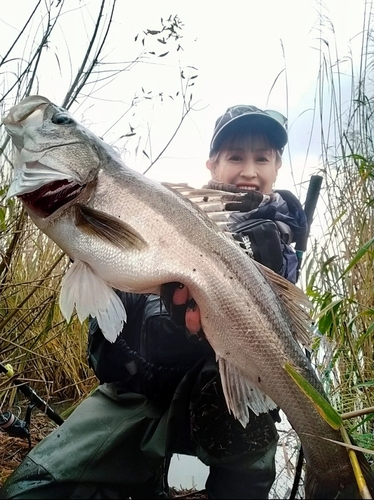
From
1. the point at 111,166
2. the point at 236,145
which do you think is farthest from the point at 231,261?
the point at 236,145

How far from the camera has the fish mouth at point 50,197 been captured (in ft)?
6.62

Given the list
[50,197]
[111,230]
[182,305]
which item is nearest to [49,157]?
[50,197]

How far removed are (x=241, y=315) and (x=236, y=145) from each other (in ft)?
5.60

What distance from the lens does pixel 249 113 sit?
11.0ft

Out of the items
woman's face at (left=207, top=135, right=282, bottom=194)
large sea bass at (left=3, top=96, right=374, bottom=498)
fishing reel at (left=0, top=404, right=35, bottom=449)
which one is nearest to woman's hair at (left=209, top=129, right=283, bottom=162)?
woman's face at (left=207, top=135, right=282, bottom=194)

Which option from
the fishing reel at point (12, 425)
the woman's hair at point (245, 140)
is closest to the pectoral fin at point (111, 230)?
the fishing reel at point (12, 425)

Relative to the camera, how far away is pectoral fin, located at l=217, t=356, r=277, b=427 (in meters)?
1.89

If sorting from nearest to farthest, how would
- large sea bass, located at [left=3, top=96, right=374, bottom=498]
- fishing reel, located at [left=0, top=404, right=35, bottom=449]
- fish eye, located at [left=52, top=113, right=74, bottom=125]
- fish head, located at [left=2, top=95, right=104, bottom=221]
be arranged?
large sea bass, located at [left=3, top=96, right=374, bottom=498] < fish head, located at [left=2, top=95, right=104, bottom=221] < fish eye, located at [left=52, top=113, right=74, bottom=125] < fishing reel, located at [left=0, top=404, right=35, bottom=449]

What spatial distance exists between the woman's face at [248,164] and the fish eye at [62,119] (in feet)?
4.30

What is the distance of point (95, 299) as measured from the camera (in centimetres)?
198

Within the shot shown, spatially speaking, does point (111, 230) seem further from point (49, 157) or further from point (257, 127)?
point (257, 127)

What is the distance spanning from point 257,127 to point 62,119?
155cm

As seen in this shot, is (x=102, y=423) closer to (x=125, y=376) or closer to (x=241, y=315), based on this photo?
(x=125, y=376)

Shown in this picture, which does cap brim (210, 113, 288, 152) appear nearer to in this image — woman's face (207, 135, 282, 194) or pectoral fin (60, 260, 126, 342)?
woman's face (207, 135, 282, 194)
